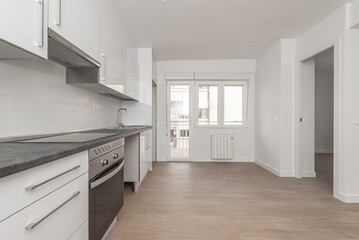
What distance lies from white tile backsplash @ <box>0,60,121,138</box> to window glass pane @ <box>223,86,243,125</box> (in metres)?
3.65

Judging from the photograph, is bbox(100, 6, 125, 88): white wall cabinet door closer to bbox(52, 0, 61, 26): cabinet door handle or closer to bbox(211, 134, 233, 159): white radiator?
bbox(52, 0, 61, 26): cabinet door handle

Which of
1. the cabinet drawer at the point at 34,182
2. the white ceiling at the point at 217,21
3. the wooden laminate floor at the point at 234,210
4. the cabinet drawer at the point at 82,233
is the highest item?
the white ceiling at the point at 217,21

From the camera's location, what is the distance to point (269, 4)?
104 inches

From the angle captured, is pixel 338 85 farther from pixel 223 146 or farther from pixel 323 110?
pixel 323 110

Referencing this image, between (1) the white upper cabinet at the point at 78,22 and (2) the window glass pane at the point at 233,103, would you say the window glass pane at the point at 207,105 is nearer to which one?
(2) the window glass pane at the point at 233,103

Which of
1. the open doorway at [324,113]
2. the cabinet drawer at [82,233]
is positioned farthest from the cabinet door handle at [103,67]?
the open doorway at [324,113]

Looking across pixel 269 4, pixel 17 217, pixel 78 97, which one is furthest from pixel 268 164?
pixel 17 217

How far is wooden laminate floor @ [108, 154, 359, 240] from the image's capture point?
1.91 metres

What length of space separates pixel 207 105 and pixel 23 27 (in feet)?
14.9

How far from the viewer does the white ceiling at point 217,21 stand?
2654 mm

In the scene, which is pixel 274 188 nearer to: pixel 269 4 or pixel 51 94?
pixel 269 4

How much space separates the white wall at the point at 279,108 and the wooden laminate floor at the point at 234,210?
0.45 meters

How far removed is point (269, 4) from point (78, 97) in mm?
2637

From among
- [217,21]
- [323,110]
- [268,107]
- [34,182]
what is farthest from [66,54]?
[323,110]
